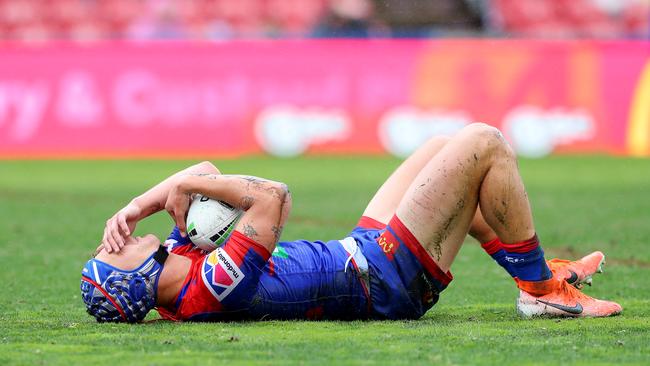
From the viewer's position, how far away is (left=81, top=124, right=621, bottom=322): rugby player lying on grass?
5.99 m

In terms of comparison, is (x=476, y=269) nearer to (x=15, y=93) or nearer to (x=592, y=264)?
(x=592, y=264)

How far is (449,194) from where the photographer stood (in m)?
6.08

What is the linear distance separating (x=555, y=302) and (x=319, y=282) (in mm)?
1270

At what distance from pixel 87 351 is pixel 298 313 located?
4.35ft

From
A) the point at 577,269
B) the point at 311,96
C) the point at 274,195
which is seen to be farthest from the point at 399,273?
the point at 311,96

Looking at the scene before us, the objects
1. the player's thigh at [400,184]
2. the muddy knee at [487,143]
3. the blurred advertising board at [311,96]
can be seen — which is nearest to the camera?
the muddy knee at [487,143]

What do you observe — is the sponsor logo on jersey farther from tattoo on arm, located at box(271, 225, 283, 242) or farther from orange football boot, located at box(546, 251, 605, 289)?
orange football boot, located at box(546, 251, 605, 289)

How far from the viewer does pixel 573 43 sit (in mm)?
20047

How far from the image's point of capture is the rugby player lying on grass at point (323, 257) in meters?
5.99

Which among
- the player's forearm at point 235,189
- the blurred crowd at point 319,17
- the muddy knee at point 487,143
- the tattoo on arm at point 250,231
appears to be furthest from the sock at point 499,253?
the blurred crowd at point 319,17

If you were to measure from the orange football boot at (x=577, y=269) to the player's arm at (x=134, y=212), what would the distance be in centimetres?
195

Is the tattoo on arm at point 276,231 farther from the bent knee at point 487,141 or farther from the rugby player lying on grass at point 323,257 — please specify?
the bent knee at point 487,141

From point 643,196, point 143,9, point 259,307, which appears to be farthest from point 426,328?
point 143,9

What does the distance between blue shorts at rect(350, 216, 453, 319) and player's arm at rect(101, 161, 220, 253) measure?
96 centimetres
